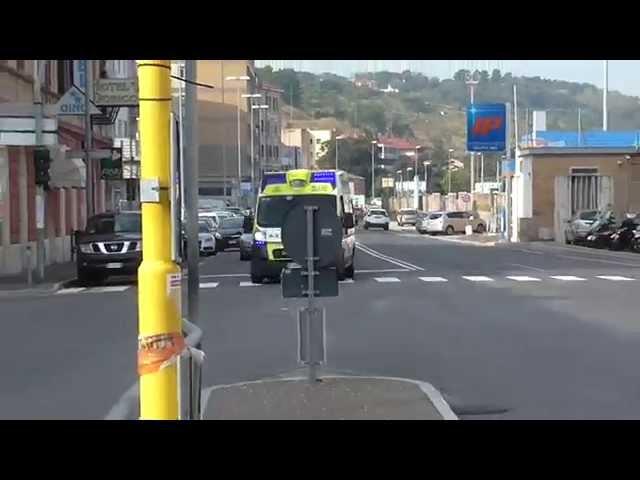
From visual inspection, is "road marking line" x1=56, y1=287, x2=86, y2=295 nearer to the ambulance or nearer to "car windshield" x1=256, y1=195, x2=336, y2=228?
the ambulance

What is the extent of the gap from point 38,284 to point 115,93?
42.0 feet

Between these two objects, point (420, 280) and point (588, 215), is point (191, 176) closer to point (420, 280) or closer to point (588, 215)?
point (420, 280)

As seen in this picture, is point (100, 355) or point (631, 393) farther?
point (100, 355)

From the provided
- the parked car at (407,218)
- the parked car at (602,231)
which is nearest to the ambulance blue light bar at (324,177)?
the parked car at (602,231)

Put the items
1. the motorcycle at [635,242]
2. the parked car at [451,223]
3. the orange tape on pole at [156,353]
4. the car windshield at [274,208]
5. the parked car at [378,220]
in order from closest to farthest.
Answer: the orange tape on pole at [156,353] < the car windshield at [274,208] < the motorcycle at [635,242] < the parked car at [451,223] < the parked car at [378,220]

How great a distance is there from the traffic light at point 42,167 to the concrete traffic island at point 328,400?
16565 mm

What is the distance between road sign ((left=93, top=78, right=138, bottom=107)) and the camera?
3475 cm

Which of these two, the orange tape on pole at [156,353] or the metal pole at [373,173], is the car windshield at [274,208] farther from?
the metal pole at [373,173]

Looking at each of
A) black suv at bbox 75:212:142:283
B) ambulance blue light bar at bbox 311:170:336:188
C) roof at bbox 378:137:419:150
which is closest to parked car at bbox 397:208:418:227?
ambulance blue light bar at bbox 311:170:336:188

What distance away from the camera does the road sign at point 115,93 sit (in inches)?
1368
